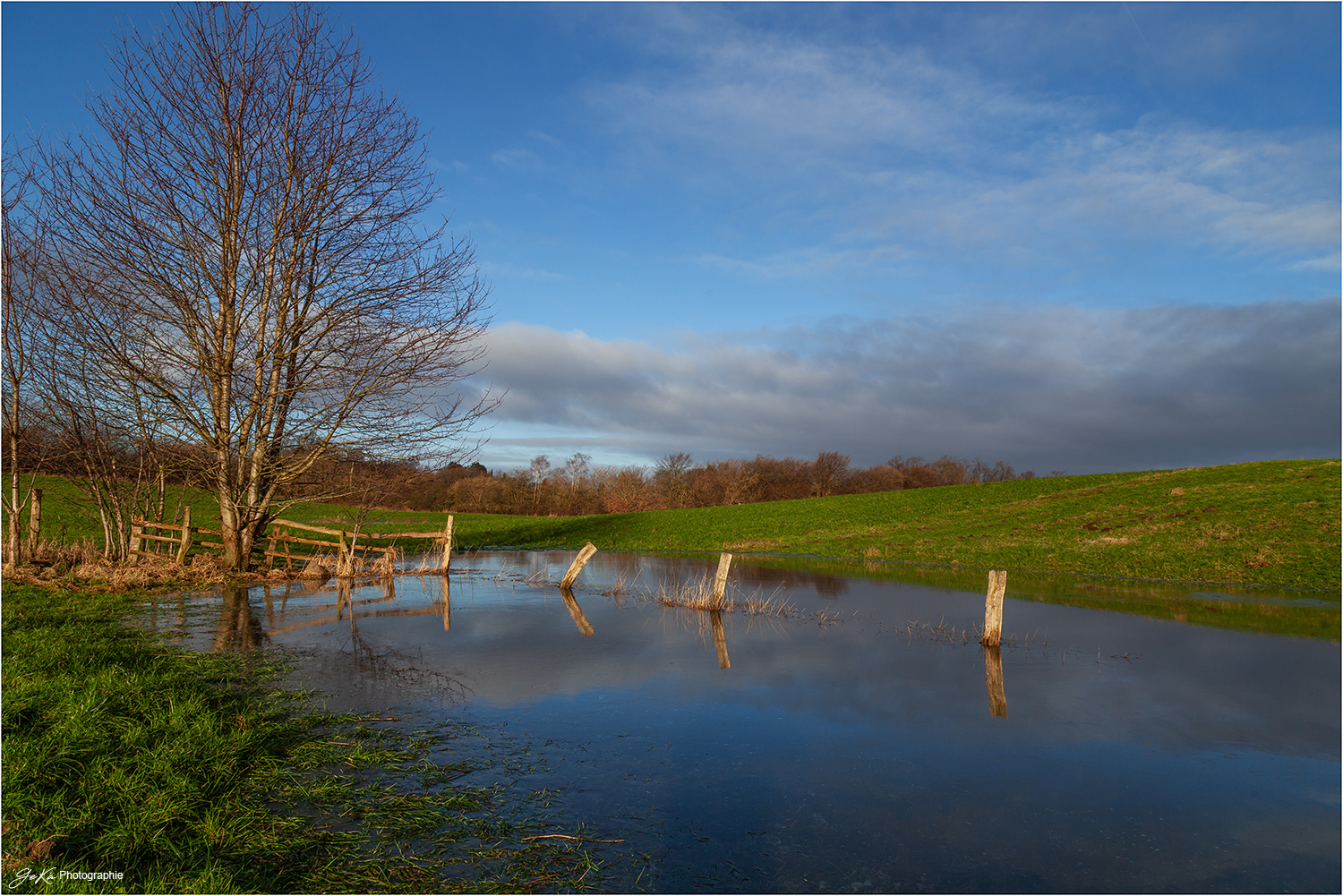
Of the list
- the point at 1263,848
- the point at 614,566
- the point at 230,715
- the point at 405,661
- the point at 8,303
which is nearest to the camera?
the point at 1263,848

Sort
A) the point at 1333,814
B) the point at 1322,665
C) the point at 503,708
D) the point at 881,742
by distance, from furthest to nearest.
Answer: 1. the point at 1322,665
2. the point at 503,708
3. the point at 881,742
4. the point at 1333,814

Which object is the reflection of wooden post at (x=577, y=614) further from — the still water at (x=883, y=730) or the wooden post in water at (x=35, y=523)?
the wooden post in water at (x=35, y=523)

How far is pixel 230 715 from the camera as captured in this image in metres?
7.05

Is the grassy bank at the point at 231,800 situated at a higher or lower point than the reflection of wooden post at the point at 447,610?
higher

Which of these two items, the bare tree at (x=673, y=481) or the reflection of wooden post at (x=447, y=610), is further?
the bare tree at (x=673, y=481)

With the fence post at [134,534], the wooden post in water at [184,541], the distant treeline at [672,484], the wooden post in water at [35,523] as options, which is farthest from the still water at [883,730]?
the distant treeline at [672,484]

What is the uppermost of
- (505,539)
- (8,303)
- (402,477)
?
(8,303)

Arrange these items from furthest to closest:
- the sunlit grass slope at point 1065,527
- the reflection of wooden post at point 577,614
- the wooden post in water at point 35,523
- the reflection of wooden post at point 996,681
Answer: the sunlit grass slope at point 1065,527 < the wooden post in water at point 35,523 < the reflection of wooden post at point 577,614 < the reflection of wooden post at point 996,681

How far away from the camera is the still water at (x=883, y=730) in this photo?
5.14 metres

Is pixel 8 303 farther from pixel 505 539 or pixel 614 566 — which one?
pixel 505 539

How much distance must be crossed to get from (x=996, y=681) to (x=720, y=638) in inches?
190

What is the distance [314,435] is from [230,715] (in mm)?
12932

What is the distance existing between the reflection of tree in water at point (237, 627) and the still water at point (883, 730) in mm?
103

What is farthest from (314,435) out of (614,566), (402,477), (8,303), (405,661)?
(614,566)
